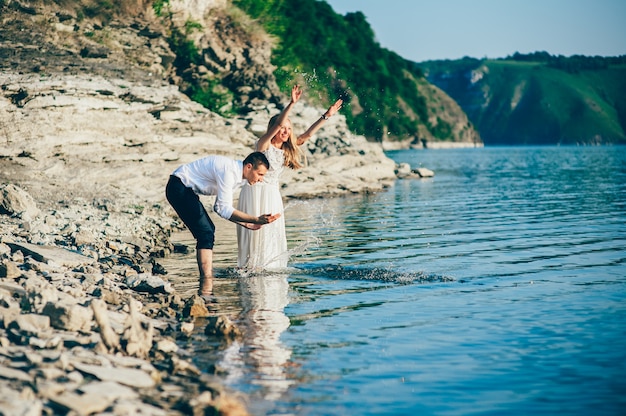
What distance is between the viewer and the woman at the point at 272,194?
452 inches

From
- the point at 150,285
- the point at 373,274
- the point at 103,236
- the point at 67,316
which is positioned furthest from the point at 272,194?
the point at 67,316

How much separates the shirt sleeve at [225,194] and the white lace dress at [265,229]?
1.49 metres

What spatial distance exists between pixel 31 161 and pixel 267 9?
25150 mm

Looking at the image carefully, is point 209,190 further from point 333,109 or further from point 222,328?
point 222,328

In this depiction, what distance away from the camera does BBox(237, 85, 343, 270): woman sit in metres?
11.5

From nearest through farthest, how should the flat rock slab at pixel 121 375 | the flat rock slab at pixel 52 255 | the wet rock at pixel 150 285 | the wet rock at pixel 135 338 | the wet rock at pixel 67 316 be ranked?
the flat rock slab at pixel 121 375 → the wet rock at pixel 135 338 → the wet rock at pixel 67 316 → the wet rock at pixel 150 285 → the flat rock slab at pixel 52 255

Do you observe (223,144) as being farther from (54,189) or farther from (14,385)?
(14,385)

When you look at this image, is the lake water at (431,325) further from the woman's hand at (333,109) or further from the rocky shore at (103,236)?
the woman's hand at (333,109)

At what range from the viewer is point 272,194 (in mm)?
12039

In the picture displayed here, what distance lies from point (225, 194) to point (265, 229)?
214 cm

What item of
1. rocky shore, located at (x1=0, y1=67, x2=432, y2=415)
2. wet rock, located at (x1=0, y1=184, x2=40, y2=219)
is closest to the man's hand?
rocky shore, located at (x1=0, y1=67, x2=432, y2=415)

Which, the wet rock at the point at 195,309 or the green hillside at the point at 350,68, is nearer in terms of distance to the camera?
the wet rock at the point at 195,309

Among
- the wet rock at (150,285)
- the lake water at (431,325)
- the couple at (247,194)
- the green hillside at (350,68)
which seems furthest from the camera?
the green hillside at (350,68)

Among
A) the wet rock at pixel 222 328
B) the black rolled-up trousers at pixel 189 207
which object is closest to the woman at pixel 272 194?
the black rolled-up trousers at pixel 189 207
